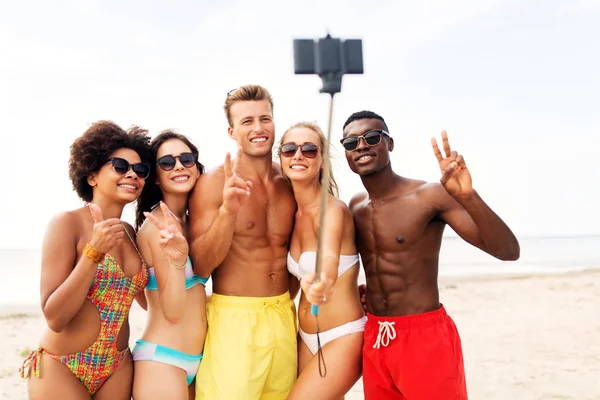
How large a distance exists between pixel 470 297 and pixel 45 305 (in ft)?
45.2

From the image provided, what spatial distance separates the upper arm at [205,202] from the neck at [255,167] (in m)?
0.31

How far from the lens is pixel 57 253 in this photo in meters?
3.42

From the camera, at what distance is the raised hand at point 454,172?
3.65m

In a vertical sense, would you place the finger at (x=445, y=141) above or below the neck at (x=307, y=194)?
above

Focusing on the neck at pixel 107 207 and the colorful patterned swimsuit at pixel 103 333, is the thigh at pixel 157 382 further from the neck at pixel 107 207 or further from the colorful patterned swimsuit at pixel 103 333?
the neck at pixel 107 207

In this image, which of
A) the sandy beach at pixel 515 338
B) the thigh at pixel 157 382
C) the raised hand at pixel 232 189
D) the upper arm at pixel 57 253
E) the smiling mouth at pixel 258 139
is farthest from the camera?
the sandy beach at pixel 515 338

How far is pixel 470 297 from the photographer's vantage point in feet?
50.2

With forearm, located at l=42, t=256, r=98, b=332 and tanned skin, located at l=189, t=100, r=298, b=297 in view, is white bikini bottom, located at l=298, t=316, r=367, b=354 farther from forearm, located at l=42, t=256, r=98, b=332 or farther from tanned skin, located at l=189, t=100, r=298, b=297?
forearm, located at l=42, t=256, r=98, b=332

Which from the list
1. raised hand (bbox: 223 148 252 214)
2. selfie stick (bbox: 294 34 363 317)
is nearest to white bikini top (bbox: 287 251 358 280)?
raised hand (bbox: 223 148 252 214)

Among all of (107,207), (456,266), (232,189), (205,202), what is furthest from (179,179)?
(456,266)

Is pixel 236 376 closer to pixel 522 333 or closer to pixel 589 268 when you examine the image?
pixel 522 333

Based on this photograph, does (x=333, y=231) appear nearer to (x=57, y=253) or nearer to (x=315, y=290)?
(x=315, y=290)

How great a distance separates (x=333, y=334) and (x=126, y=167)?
6.58ft

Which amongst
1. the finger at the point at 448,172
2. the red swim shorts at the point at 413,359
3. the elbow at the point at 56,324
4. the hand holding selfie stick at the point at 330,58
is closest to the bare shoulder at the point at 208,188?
the elbow at the point at 56,324
